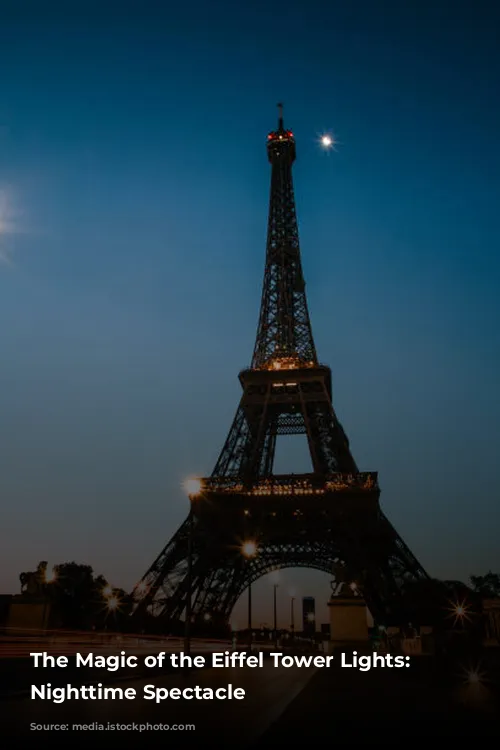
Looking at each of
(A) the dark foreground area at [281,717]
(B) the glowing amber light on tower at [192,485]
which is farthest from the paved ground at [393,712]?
(B) the glowing amber light on tower at [192,485]

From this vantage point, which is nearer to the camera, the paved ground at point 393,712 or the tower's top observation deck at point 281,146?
the paved ground at point 393,712

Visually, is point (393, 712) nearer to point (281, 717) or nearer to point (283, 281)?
point (281, 717)

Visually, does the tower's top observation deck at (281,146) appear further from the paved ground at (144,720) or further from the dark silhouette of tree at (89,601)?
the paved ground at (144,720)

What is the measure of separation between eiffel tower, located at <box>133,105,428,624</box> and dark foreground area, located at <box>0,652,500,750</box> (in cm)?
2658

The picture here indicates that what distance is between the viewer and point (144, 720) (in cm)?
841

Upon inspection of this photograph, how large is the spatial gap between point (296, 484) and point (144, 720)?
40.0 metres

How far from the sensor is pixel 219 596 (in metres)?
48.8

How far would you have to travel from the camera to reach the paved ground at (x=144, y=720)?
6922 millimetres

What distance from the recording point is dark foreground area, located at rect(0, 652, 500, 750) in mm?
6996

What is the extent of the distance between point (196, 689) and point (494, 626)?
1212 centimetres

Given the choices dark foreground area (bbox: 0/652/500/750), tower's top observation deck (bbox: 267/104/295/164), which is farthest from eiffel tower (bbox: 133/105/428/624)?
dark foreground area (bbox: 0/652/500/750)

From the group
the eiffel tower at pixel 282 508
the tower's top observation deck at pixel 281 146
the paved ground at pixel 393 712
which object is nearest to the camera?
the paved ground at pixel 393 712

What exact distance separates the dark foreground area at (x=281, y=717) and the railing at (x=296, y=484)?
3096 cm

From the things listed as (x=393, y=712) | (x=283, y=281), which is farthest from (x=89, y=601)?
(x=393, y=712)
